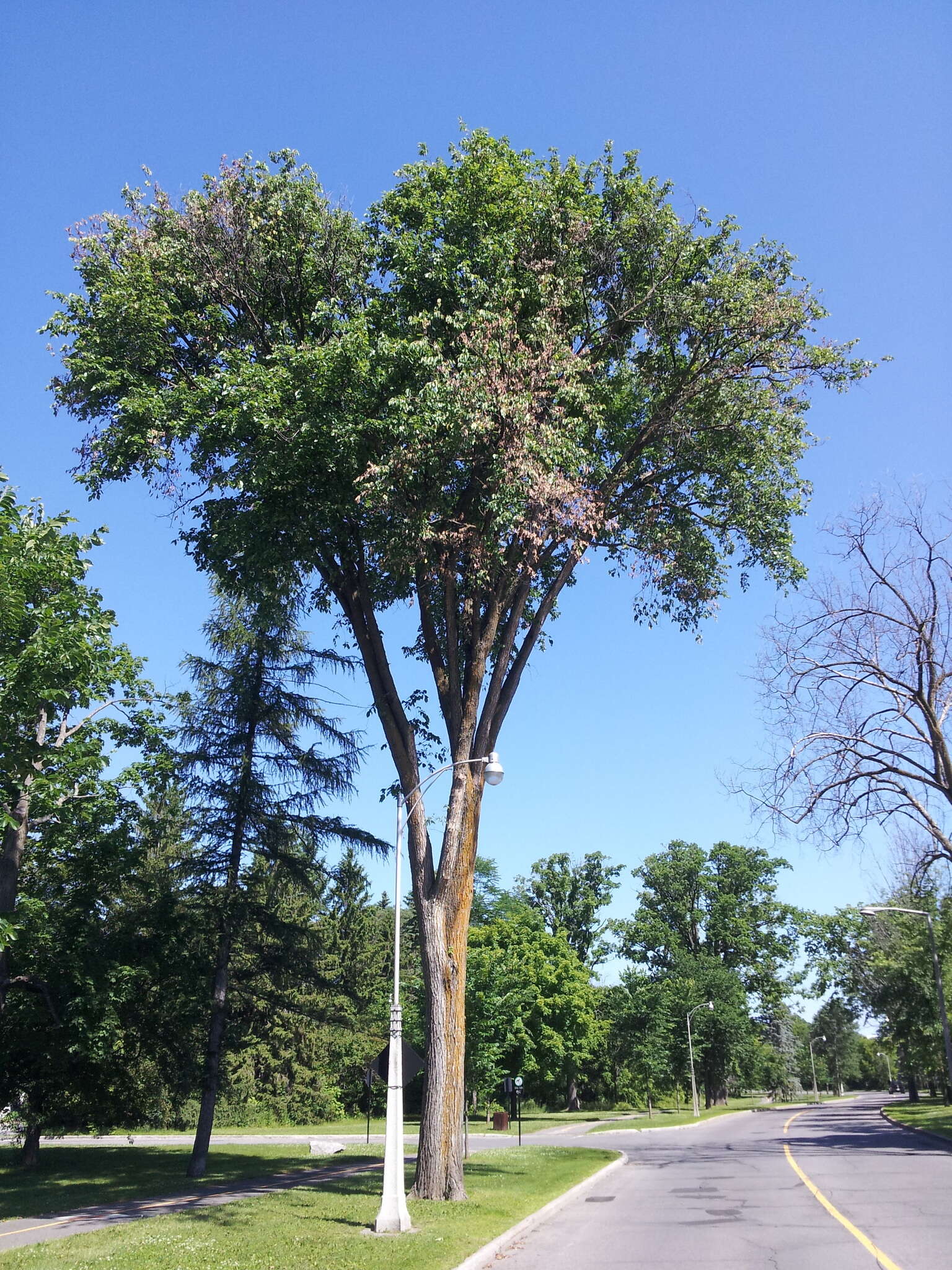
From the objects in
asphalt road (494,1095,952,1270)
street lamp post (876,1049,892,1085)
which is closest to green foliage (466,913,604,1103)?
asphalt road (494,1095,952,1270)

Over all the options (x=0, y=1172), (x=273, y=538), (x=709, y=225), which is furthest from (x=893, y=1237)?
(x=0, y=1172)

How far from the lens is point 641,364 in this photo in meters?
17.3

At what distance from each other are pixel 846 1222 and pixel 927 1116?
115 ft

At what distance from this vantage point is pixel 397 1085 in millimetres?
13359

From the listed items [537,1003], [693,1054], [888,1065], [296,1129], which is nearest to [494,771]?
[296,1129]

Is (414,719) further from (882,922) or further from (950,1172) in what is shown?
(882,922)

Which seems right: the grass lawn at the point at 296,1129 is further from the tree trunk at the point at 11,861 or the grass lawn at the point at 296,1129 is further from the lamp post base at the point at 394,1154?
the lamp post base at the point at 394,1154

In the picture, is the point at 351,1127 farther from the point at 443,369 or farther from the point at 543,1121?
the point at 443,369

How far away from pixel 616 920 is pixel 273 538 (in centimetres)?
6006

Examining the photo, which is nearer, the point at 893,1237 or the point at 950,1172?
the point at 893,1237

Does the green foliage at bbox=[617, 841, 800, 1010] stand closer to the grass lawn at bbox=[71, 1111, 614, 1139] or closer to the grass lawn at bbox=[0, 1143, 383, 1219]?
the grass lawn at bbox=[71, 1111, 614, 1139]

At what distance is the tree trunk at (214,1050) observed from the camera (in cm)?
2114

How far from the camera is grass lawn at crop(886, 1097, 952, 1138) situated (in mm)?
32344

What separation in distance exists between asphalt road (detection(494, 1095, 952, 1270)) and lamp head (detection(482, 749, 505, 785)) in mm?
6236
